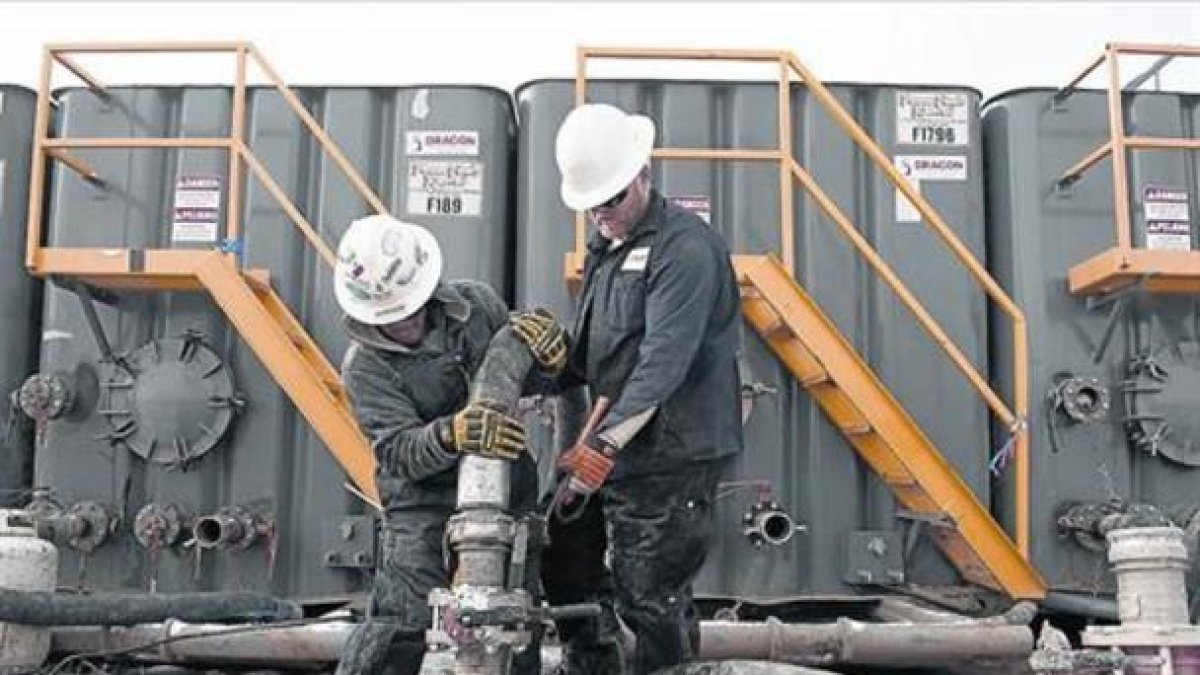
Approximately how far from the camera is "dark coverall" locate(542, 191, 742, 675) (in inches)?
138

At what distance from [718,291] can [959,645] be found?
1.58 metres

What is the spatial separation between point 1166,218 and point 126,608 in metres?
4.90

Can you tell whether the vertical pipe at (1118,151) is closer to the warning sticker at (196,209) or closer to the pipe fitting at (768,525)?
the pipe fitting at (768,525)

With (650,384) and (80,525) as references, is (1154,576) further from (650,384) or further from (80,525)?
(80,525)

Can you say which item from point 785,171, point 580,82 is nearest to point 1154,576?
point 785,171

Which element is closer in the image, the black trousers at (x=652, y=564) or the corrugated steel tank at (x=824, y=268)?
the black trousers at (x=652, y=564)

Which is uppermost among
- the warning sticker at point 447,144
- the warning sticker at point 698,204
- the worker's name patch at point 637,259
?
the warning sticker at point 447,144

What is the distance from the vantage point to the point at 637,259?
12.0ft

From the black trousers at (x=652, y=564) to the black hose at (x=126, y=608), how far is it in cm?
150

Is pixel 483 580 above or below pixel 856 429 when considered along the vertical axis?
below

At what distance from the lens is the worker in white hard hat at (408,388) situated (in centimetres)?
359

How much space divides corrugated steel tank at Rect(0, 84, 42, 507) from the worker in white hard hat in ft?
8.56

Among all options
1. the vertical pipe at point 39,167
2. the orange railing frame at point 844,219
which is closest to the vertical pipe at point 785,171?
the orange railing frame at point 844,219

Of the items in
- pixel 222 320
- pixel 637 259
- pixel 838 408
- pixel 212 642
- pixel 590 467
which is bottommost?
pixel 212 642
